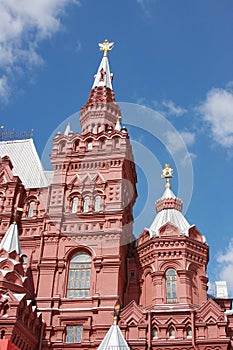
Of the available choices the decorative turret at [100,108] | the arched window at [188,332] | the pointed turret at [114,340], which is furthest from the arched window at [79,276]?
the decorative turret at [100,108]

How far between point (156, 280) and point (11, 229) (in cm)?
905

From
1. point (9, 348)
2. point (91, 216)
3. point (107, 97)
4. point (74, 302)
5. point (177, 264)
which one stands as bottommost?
point (9, 348)

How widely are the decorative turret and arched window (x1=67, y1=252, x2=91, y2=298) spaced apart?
10.7 m

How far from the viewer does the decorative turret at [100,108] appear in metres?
38.8

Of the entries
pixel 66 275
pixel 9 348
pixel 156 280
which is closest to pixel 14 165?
pixel 66 275

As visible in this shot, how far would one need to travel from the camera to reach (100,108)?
130 ft

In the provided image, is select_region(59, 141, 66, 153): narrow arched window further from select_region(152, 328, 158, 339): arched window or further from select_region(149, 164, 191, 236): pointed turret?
select_region(152, 328, 158, 339): arched window

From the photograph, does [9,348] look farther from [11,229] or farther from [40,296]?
[11,229]

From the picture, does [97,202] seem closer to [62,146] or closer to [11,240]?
[62,146]

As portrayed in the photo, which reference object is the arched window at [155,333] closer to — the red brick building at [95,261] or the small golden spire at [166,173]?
the red brick building at [95,261]

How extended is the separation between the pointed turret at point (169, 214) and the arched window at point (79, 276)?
176 inches

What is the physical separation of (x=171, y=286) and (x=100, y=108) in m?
15.8

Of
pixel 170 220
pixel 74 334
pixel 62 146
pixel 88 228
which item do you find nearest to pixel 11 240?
pixel 88 228

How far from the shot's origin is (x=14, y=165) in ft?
123
